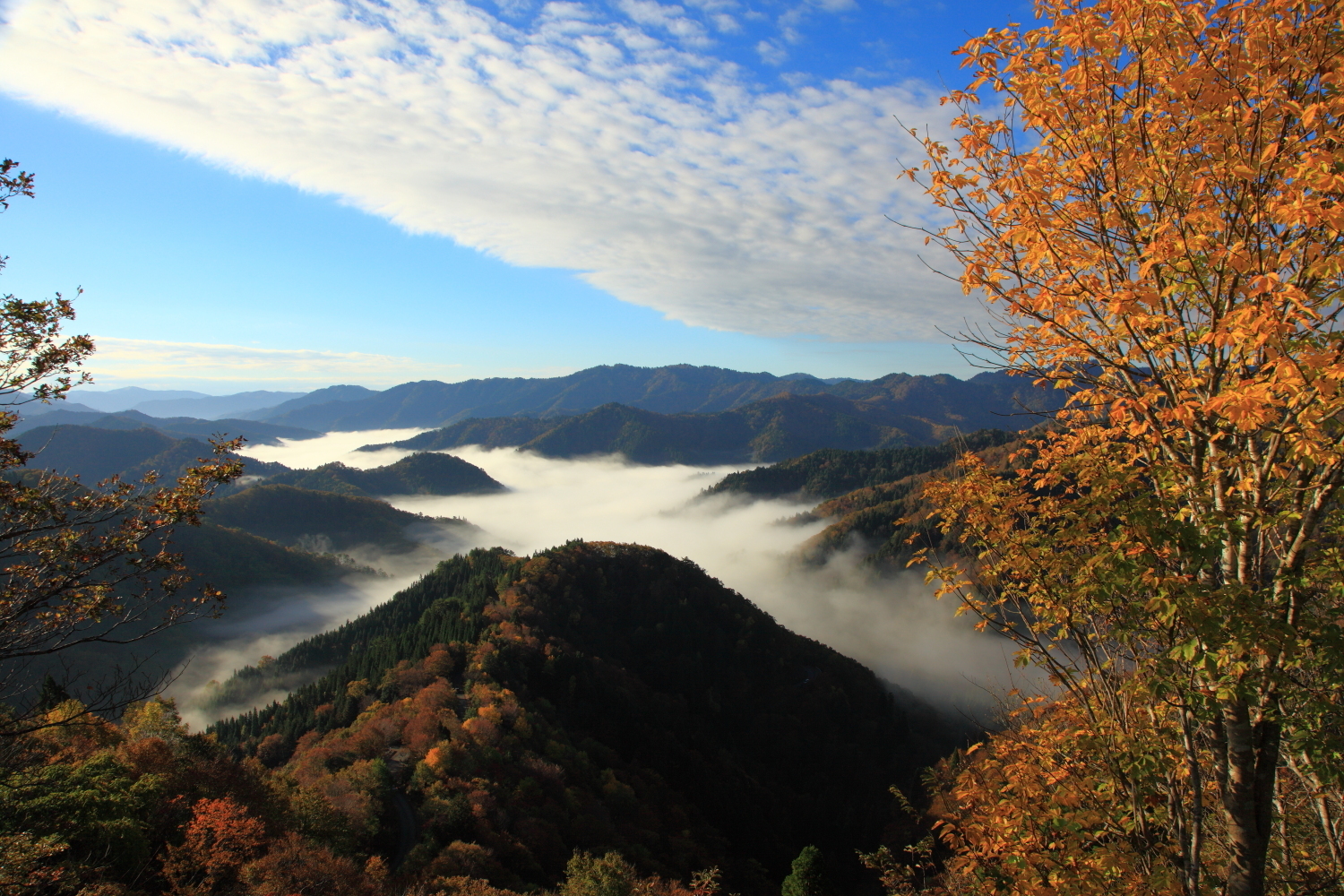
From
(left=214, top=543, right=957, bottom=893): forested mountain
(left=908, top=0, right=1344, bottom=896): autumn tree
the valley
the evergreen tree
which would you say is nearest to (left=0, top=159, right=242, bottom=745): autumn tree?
the valley

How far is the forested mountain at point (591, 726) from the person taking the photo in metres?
48.3

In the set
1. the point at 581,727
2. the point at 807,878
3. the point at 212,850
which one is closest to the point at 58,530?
the point at 212,850

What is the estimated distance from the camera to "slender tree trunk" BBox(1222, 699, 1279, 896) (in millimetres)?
5781

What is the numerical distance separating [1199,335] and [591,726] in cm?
8275

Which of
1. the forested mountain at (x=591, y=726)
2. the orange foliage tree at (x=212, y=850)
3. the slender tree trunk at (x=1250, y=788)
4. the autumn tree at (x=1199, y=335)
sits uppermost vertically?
the autumn tree at (x=1199, y=335)

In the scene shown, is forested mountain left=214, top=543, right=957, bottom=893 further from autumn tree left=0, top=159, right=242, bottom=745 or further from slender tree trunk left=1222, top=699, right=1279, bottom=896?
slender tree trunk left=1222, top=699, right=1279, bottom=896

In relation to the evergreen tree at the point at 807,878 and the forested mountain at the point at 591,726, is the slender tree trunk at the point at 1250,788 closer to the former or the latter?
the forested mountain at the point at 591,726

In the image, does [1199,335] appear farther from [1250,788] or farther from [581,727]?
[581,727]

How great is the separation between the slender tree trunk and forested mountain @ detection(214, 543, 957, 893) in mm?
42248

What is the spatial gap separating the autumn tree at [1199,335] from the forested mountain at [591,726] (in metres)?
42.9

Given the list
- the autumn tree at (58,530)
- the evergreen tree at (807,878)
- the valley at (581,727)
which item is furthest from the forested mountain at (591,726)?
the autumn tree at (58,530)

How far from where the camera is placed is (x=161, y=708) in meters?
38.0

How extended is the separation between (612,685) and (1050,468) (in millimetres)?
86592

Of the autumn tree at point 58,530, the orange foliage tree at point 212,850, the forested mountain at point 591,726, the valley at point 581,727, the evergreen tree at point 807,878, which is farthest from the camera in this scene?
the forested mountain at point 591,726
